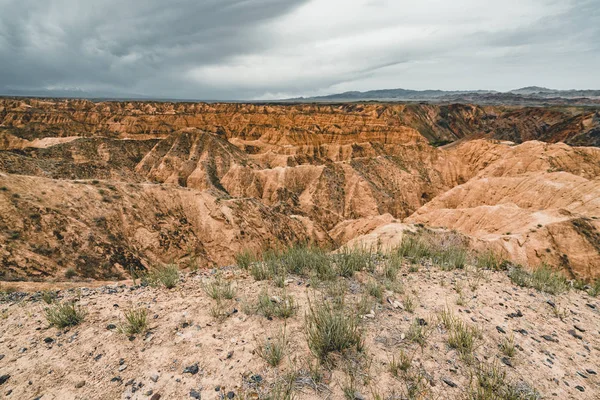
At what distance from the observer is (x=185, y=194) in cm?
2580

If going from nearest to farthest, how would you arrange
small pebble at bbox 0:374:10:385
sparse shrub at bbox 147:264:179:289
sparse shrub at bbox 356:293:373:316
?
small pebble at bbox 0:374:10:385 → sparse shrub at bbox 356:293:373:316 → sparse shrub at bbox 147:264:179:289

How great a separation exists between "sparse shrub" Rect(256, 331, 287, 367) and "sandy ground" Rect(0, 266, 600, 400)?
0.23 ft

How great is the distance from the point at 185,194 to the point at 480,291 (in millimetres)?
24151

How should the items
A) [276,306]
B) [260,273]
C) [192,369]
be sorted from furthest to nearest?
1. [260,273]
2. [276,306]
3. [192,369]

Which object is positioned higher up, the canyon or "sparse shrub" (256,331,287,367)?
"sparse shrub" (256,331,287,367)

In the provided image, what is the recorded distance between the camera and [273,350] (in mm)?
3756

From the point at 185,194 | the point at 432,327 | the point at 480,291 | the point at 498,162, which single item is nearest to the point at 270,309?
the point at 432,327

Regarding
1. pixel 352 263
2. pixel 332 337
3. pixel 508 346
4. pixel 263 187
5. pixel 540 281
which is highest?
pixel 332 337

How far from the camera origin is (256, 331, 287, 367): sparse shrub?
3.70 metres

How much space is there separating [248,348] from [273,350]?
443 mm

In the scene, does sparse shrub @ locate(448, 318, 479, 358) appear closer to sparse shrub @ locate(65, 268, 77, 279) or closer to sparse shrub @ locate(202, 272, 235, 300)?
sparse shrub @ locate(202, 272, 235, 300)

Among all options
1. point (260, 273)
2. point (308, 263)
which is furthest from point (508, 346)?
point (260, 273)

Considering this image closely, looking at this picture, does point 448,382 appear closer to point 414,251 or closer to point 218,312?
point 218,312

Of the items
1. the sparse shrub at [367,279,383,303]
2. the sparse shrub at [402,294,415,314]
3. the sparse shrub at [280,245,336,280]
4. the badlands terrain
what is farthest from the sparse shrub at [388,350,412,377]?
the sparse shrub at [280,245,336,280]
